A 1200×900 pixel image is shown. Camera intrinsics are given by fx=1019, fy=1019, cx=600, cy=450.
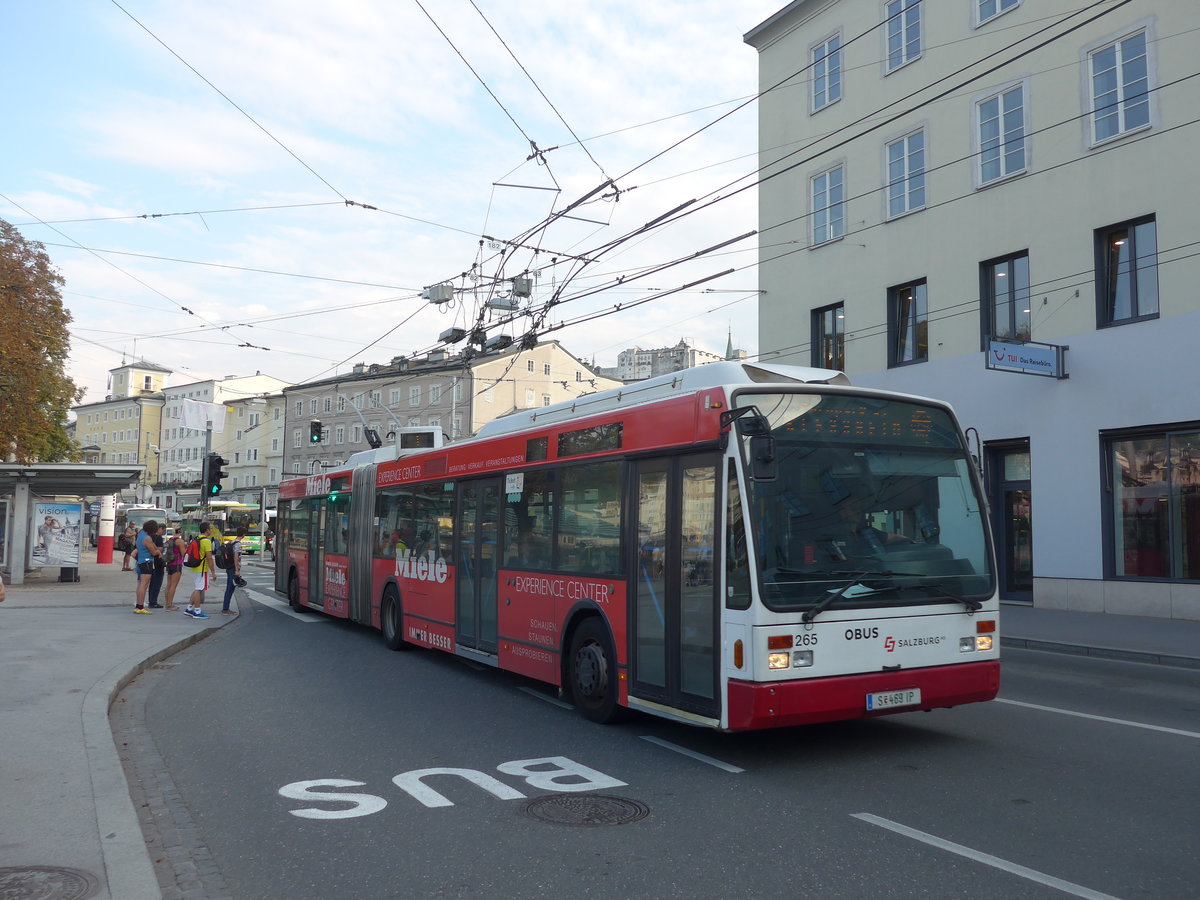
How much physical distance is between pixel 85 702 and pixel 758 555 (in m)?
6.33

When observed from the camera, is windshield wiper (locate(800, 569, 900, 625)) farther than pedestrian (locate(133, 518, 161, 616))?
No

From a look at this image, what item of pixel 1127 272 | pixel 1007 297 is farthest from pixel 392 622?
pixel 1127 272

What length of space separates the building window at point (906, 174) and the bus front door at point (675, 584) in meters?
17.1

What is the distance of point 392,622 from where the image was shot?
14102mm

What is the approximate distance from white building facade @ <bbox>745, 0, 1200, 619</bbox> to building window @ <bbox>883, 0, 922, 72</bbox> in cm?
5

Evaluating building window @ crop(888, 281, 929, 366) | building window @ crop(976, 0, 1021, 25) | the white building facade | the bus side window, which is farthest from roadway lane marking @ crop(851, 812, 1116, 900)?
building window @ crop(976, 0, 1021, 25)

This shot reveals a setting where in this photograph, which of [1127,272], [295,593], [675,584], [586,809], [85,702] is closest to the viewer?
[586,809]

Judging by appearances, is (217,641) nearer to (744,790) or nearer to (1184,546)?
(744,790)

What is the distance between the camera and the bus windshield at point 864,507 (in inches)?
271

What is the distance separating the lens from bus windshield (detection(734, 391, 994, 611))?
6871 millimetres

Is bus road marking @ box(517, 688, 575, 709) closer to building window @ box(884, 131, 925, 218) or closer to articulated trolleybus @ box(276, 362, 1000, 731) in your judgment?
articulated trolleybus @ box(276, 362, 1000, 731)

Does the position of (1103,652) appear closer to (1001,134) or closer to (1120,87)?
(1120,87)

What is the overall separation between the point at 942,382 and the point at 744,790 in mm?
17252

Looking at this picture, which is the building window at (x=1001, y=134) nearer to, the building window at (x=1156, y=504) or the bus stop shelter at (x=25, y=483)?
the building window at (x=1156, y=504)
